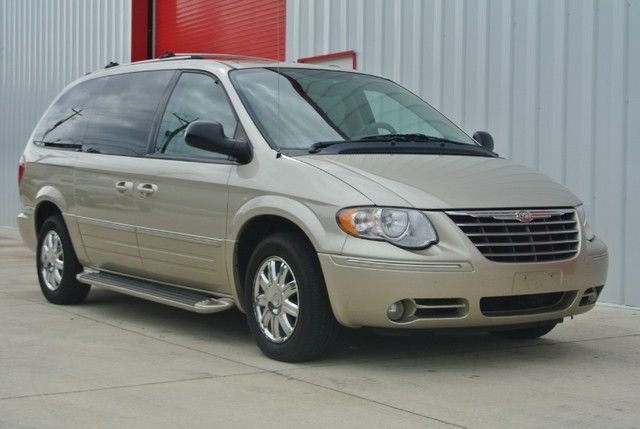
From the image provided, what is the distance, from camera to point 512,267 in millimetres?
5375

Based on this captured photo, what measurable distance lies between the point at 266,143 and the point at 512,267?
1675mm

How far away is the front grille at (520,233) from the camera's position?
17.6 ft

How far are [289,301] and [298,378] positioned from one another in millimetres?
507

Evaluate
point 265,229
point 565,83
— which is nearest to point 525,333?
point 265,229

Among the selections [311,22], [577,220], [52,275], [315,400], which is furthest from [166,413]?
[311,22]

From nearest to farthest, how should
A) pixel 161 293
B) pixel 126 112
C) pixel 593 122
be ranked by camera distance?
pixel 161 293 → pixel 126 112 → pixel 593 122

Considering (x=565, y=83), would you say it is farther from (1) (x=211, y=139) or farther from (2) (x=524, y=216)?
(1) (x=211, y=139)

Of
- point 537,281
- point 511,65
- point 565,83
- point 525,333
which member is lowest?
point 525,333

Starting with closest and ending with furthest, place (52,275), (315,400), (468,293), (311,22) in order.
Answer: (315,400)
(468,293)
(52,275)
(311,22)

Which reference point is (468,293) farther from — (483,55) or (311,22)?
(311,22)

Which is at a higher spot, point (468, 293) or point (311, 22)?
point (311, 22)

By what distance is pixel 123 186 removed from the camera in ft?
23.0

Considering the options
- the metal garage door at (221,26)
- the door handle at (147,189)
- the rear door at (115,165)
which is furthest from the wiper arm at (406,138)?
the metal garage door at (221,26)

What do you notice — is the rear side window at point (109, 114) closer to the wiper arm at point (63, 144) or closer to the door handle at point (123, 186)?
the wiper arm at point (63, 144)
